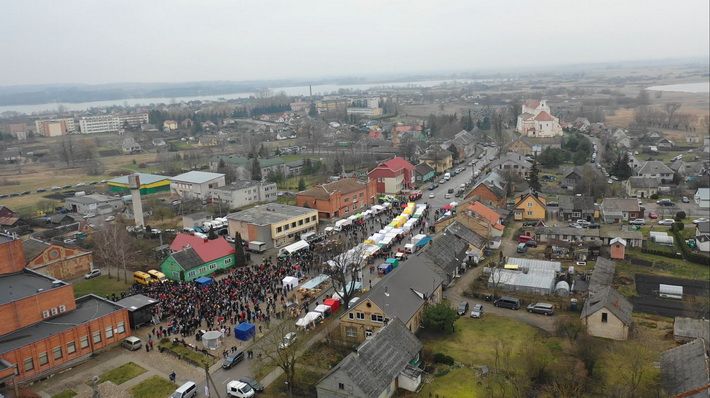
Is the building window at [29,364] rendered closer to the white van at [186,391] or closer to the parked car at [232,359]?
the white van at [186,391]

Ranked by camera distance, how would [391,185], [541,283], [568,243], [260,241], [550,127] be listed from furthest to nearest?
[550,127], [391,185], [260,241], [568,243], [541,283]

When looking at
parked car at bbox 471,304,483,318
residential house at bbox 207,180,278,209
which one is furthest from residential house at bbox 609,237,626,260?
residential house at bbox 207,180,278,209

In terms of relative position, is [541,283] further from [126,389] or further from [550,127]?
[550,127]

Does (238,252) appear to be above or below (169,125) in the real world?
below

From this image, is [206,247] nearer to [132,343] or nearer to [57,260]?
[57,260]

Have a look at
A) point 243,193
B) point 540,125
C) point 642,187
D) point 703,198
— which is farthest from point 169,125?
point 703,198

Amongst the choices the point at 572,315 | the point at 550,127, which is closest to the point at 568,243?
the point at 572,315
